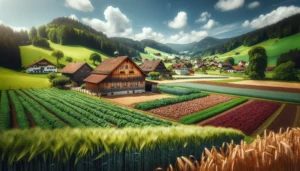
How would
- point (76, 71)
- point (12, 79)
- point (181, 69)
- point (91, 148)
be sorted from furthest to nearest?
point (181, 69)
point (76, 71)
point (12, 79)
point (91, 148)

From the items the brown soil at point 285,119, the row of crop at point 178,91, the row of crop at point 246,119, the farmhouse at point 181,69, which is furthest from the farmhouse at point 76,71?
the farmhouse at point 181,69

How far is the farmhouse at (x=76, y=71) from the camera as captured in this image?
1656 inches

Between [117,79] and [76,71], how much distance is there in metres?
12.6

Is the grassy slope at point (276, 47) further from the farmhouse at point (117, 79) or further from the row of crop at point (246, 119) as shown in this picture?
the farmhouse at point (117, 79)

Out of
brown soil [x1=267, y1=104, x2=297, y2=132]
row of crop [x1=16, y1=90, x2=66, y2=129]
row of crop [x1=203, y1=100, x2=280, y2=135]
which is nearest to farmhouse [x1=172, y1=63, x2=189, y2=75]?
brown soil [x1=267, y1=104, x2=297, y2=132]

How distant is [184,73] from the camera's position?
98.2m

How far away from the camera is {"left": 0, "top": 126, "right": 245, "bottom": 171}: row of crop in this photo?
3484mm

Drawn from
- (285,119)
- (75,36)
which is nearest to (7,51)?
(285,119)

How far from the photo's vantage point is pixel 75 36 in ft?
169

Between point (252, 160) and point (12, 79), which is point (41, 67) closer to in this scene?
point (12, 79)

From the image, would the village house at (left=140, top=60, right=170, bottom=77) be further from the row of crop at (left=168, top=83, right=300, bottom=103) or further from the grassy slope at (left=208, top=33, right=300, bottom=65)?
the grassy slope at (left=208, top=33, right=300, bottom=65)

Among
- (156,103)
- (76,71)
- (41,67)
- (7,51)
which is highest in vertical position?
(7,51)

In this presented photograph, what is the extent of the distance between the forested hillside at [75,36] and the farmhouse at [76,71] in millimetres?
8773

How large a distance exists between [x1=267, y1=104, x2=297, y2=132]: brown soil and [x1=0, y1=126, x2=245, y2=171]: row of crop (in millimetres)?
15834
